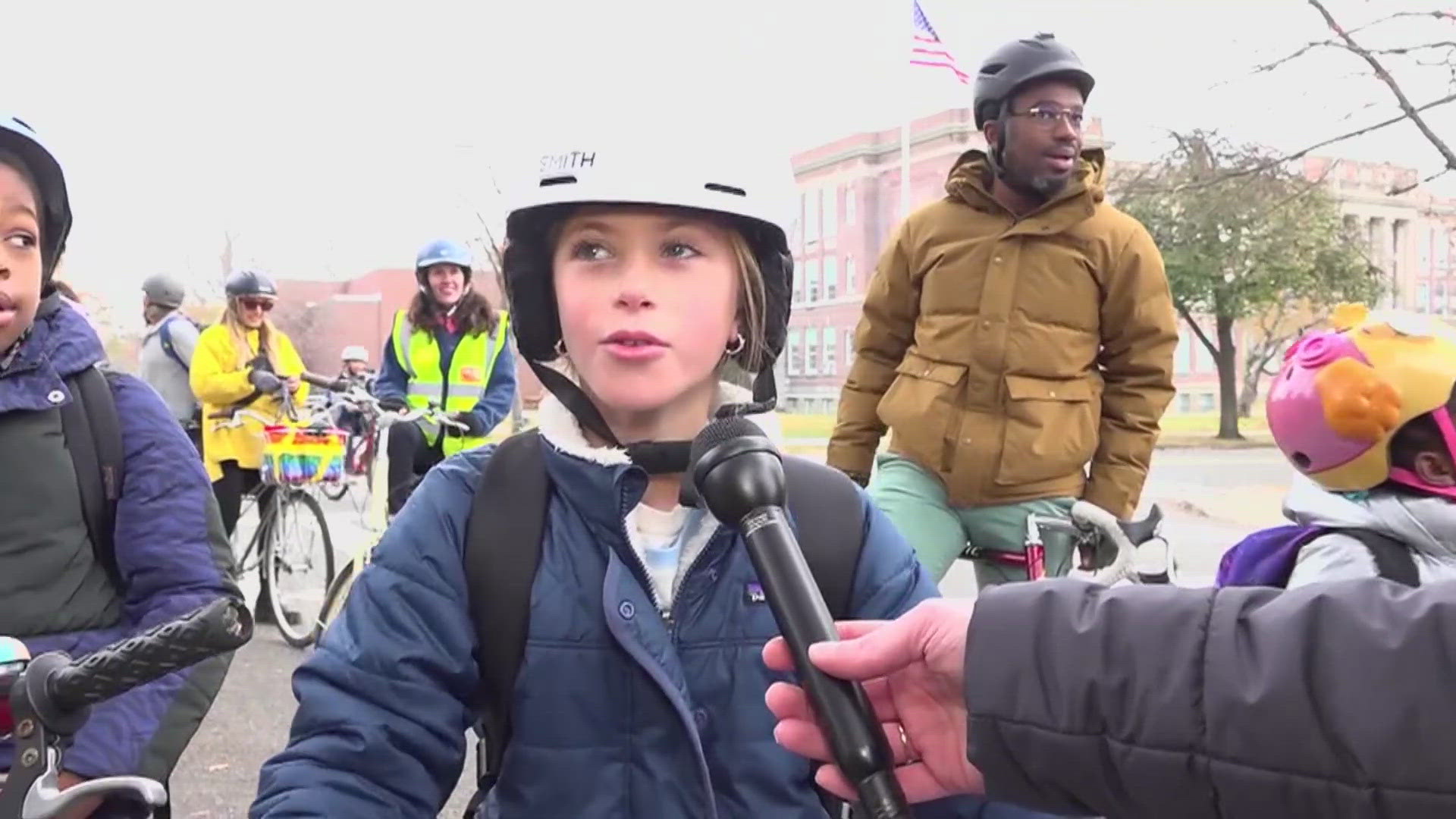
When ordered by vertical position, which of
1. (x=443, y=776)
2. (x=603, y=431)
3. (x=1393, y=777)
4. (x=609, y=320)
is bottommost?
(x=443, y=776)

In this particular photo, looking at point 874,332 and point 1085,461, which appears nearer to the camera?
point 1085,461

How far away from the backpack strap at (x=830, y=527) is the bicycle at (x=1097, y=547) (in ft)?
5.04

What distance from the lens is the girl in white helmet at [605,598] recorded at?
1.75m

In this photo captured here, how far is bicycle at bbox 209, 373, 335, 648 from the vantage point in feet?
24.3

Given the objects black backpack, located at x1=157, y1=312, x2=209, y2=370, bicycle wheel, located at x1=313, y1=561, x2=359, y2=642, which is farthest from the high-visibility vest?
black backpack, located at x1=157, y1=312, x2=209, y2=370

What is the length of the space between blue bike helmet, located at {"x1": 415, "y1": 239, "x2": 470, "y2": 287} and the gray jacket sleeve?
549cm

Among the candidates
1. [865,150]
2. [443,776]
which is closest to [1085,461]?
[443,776]

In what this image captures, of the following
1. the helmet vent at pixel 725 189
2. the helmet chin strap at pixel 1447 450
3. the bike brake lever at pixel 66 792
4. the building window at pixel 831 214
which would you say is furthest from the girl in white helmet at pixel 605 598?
the building window at pixel 831 214

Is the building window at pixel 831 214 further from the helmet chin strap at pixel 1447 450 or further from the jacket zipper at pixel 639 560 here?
the jacket zipper at pixel 639 560

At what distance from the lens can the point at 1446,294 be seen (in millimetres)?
48031

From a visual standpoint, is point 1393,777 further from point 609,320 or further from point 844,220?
point 844,220

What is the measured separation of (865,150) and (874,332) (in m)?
43.8

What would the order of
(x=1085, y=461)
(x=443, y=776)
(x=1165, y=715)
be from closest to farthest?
(x=1165, y=715), (x=443, y=776), (x=1085, y=461)

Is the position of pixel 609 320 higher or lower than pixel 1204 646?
higher
